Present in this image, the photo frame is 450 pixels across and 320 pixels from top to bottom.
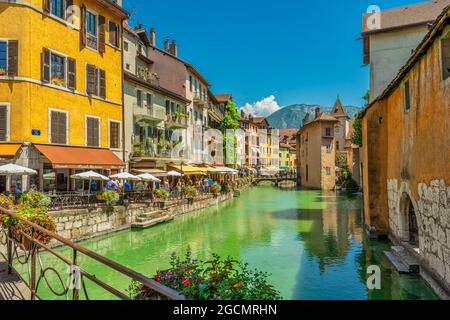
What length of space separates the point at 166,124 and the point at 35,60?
16.8 m

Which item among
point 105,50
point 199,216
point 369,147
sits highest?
point 105,50

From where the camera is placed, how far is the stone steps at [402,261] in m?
11.8

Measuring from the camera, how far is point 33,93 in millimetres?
19984

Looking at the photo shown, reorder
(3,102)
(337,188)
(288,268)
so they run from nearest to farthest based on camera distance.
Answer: (288,268), (3,102), (337,188)

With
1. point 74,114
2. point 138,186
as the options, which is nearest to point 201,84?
point 138,186

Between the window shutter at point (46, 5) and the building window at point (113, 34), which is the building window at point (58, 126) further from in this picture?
the building window at point (113, 34)

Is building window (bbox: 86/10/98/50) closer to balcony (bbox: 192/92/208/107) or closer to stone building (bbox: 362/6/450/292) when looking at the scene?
stone building (bbox: 362/6/450/292)

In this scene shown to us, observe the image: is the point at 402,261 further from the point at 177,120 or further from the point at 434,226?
the point at 177,120

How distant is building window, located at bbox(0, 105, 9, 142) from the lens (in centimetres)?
1941

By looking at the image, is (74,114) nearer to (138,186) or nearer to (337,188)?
(138,186)

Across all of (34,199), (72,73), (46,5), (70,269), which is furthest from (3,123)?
(70,269)

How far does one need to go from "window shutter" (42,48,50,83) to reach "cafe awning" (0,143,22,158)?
413 cm

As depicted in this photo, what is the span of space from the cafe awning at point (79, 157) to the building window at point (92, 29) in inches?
287

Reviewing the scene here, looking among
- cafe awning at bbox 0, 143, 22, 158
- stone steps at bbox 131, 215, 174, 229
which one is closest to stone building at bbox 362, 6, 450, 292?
stone steps at bbox 131, 215, 174, 229
